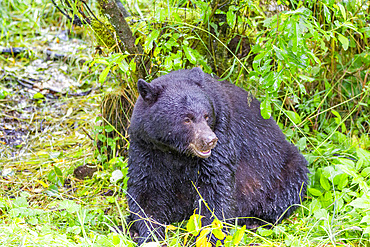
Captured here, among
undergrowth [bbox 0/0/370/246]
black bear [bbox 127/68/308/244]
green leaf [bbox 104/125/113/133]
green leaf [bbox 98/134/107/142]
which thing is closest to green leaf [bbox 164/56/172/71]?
undergrowth [bbox 0/0/370/246]

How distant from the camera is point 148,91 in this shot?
3311 millimetres

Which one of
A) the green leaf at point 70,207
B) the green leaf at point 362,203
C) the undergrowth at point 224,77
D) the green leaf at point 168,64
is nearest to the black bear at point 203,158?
the undergrowth at point 224,77

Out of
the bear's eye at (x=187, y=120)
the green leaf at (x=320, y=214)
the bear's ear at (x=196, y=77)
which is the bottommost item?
the green leaf at (x=320, y=214)

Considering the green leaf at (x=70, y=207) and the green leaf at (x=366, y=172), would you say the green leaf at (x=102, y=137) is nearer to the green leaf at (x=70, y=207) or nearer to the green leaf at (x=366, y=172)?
the green leaf at (x=70, y=207)

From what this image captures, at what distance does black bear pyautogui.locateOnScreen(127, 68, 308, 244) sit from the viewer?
3.29m

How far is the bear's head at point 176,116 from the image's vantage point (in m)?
3.24

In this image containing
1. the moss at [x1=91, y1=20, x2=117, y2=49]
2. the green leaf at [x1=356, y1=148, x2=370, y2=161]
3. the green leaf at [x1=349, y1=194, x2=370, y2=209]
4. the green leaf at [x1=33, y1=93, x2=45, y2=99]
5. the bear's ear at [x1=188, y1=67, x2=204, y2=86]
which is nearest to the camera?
the green leaf at [x1=349, y1=194, x2=370, y2=209]

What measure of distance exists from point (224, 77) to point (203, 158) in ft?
5.21

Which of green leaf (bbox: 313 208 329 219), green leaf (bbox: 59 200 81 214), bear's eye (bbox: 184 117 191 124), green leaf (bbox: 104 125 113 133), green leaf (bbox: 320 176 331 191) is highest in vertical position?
bear's eye (bbox: 184 117 191 124)

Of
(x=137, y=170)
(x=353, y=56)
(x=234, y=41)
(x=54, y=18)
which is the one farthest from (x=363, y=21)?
(x=54, y=18)

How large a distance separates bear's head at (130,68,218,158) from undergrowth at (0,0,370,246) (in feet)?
1.71

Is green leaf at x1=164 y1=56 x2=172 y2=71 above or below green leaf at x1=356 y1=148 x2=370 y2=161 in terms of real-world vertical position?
above

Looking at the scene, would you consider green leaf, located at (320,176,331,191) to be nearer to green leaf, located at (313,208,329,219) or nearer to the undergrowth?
the undergrowth

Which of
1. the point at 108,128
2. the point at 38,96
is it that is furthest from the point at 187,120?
the point at 38,96
